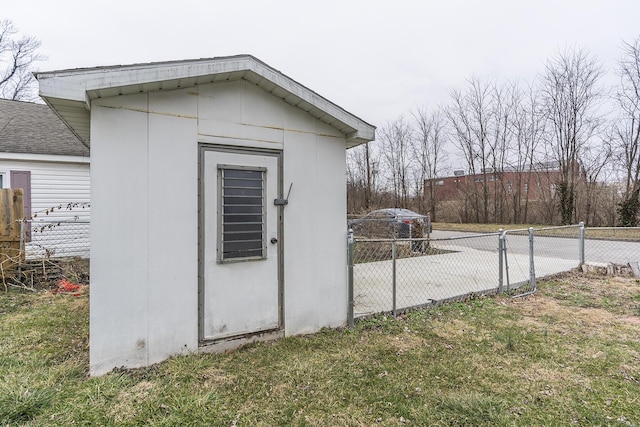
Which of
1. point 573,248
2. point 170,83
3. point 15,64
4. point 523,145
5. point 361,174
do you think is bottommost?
point 573,248

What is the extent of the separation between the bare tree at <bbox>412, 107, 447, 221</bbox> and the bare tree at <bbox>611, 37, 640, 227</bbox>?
10.2 metres

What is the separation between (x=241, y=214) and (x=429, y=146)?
987 inches

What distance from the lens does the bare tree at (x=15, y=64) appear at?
18953 mm

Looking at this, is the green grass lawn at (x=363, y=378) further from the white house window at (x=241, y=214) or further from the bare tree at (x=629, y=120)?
the bare tree at (x=629, y=120)

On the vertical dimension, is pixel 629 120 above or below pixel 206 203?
above

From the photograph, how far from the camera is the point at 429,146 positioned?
25.9 m

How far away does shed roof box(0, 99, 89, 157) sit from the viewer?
26.4 feet

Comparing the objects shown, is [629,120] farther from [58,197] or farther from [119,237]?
[58,197]

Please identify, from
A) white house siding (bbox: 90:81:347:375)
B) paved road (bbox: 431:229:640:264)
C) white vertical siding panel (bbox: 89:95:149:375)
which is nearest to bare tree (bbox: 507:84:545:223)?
paved road (bbox: 431:229:640:264)

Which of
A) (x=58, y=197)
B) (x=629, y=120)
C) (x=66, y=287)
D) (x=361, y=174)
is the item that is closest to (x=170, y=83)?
(x=66, y=287)

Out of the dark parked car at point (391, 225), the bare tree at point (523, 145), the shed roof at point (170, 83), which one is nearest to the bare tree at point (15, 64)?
the dark parked car at point (391, 225)

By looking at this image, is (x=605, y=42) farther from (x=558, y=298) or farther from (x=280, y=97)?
(x=280, y=97)

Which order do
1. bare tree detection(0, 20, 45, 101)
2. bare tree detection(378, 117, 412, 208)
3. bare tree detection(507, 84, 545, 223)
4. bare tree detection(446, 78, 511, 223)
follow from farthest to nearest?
bare tree detection(378, 117, 412, 208) → bare tree detection(446, 78, 511, 223) → bare tree detection(507, 84, 545, 223) → bare tree detection(0, 20, 45, 101)

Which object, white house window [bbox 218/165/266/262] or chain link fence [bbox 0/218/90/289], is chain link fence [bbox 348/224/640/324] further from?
chain link fence [bbox 0/218/90/289]
